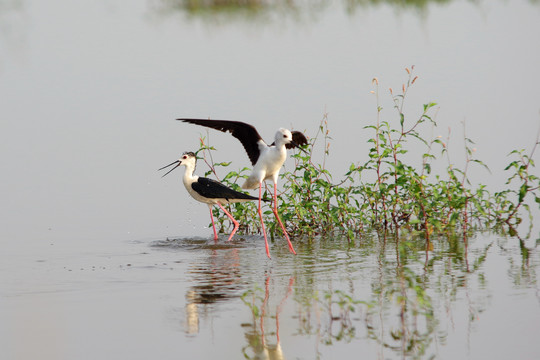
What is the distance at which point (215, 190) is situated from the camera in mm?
9148

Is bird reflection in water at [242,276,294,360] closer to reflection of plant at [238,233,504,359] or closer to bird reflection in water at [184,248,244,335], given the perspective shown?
reflection of plant at [238,233,504,359]

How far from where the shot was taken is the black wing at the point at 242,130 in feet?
28.0

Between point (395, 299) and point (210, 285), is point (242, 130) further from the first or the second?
point (395, 299)

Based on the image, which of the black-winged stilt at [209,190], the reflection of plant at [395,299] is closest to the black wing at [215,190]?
the black-winged stilt at [209,190]

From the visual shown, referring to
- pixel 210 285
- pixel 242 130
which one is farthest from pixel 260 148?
pixel 210 285

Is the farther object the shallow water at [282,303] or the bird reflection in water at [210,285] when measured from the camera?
the bird reflection in water at [210,285]

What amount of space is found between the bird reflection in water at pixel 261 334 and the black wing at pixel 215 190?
294 centimetres

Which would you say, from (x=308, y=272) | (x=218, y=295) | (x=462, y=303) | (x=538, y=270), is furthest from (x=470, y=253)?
(x=218, y=295)

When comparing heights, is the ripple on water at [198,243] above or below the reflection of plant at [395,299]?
above

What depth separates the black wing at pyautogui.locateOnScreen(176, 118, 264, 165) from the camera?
852cm

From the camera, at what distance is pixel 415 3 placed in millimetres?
19328

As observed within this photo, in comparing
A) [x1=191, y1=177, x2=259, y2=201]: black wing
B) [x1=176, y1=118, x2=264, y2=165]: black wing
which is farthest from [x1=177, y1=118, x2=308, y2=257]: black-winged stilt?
[x1=191, y1=177, x2=259, y2=201]: black wing

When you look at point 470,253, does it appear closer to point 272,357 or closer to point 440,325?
point 440,325

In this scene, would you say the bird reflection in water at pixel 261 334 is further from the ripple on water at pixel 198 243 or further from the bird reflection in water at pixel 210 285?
the ripple on water at pixel 198 243
